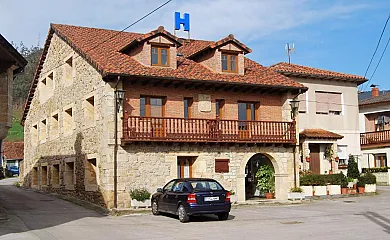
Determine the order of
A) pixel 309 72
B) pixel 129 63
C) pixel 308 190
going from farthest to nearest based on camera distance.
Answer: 1. pixel 309 72
2. pixel 308 190
3. pixel 129 63

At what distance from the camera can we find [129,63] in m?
21.0

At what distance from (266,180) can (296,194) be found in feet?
5.58

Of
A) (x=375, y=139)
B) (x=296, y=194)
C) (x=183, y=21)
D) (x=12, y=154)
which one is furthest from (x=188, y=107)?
(x=12, y=154)

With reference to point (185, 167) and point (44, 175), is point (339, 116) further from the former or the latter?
point (44, 175)

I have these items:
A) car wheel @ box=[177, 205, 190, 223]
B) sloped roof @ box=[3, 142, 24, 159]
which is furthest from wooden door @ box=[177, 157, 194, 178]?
sloped roof @ box=[3, 142, 24, 159]

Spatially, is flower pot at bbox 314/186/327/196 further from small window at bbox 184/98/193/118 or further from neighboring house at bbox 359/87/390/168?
neighboring house at bbox 359/87/390/168

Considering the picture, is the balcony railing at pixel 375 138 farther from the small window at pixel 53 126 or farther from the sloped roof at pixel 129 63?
the small window at pixel 53 126

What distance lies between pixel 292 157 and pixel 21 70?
1317 centimetres

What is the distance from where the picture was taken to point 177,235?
12.9 metres

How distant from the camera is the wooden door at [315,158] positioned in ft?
94.3

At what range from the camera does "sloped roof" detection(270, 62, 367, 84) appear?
29.0 metres

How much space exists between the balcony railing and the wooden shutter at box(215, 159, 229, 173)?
17824 mm

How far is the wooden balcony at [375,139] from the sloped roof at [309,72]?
5.90 meters

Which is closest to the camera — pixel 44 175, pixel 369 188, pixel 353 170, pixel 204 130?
pixel 204 130
